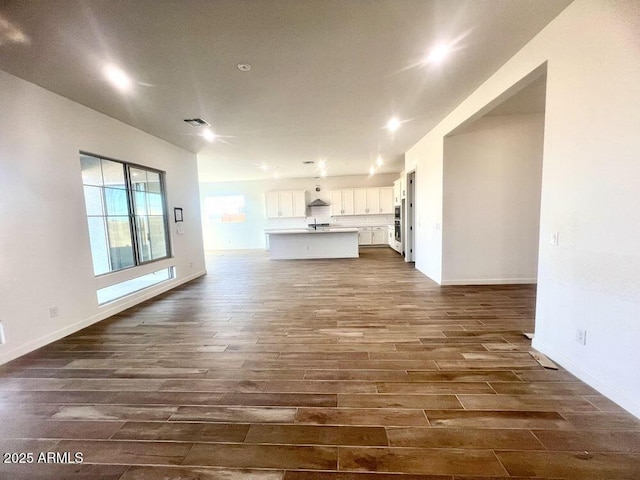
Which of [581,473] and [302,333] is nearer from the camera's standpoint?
[581,473]

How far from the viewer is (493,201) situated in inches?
179

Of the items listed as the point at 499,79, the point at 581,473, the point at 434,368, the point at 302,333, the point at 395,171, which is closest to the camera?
the point at 581,473

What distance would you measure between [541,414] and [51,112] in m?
5.39

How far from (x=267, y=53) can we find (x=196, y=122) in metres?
2.27

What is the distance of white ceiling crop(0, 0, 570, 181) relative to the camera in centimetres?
195

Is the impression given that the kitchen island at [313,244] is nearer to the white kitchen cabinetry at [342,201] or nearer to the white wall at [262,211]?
the white kitchen cabinetry at [342,201]

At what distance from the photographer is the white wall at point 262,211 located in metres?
10.7

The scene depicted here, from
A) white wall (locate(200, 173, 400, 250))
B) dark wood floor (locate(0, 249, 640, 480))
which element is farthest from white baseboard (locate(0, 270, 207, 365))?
white wall (locate(200, 173, 400, 250))

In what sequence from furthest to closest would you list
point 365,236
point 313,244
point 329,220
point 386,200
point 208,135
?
point 329,220
point 365,236
point 386,200
point 313,244
point 208,135

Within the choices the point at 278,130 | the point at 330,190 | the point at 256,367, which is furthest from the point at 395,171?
the point at 256,367

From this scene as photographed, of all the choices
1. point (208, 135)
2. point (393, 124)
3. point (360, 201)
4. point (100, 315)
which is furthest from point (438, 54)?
point (360, 201)

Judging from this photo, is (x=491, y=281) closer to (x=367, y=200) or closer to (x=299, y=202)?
(x=367, y=200)

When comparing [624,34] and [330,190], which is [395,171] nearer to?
[330,190]

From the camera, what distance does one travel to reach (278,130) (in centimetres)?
468
